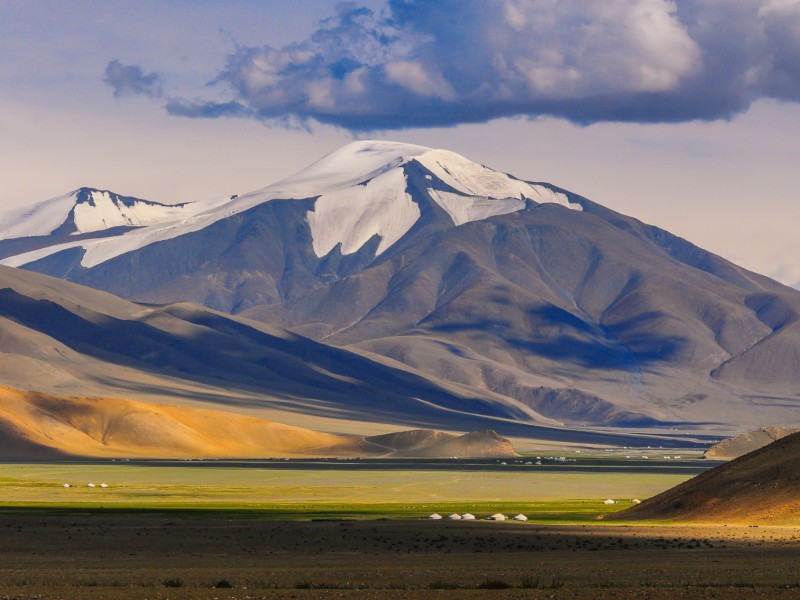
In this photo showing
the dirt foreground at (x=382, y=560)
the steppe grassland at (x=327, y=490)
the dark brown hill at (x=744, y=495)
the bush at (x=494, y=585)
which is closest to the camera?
the dirt foreground at (x=382, y=560)

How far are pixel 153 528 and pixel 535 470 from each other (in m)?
99.6

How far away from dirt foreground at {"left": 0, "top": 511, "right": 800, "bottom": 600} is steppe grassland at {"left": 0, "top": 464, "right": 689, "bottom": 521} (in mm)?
14504

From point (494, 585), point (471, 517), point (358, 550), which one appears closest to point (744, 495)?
point (471, 517)

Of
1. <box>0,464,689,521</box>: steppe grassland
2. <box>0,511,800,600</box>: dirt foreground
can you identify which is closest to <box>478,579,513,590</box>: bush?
<box>0,511,800,600</box>: dirt foreground

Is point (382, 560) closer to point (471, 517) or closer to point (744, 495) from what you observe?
point (471, 517)

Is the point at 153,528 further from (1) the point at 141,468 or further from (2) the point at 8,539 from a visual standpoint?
(1) the point at 141,468

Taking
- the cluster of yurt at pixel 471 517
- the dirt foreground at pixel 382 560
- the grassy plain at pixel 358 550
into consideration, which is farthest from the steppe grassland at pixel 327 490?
the dirt foreground at pixel 382 560

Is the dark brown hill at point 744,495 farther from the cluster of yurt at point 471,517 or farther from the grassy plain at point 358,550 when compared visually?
the cluster of yurt at point 471,517

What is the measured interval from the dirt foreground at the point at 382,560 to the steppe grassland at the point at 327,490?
14504 millimetres

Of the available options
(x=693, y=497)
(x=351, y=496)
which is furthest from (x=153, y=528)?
(x=351, y=496)

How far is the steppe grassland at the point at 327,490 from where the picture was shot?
297 feet

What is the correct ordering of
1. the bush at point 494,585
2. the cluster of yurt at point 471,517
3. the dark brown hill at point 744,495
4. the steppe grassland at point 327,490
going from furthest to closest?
the steppe grassland at point 327,490 < the cluster of yurt at point 471,517 < the dark brown hill at point 744,495 < the bush at point 494,585

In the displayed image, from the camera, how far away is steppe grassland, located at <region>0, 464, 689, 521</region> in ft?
297

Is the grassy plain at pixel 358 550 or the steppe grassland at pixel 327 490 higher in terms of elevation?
the grassy plain at pixel 358 550
